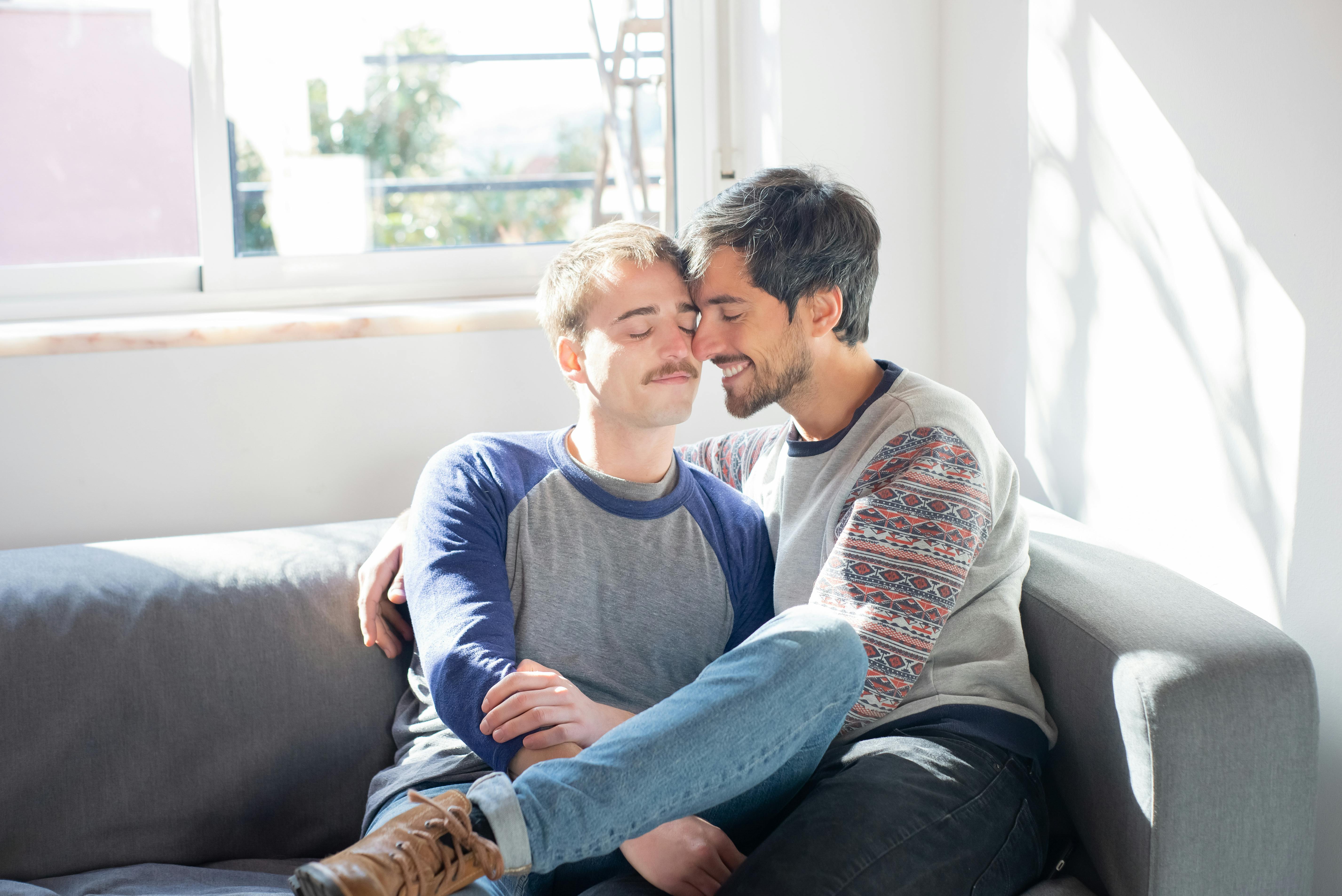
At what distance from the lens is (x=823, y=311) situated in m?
1.57

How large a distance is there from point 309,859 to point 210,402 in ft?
2.89

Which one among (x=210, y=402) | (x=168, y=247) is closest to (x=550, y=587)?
(x=210, y=402)

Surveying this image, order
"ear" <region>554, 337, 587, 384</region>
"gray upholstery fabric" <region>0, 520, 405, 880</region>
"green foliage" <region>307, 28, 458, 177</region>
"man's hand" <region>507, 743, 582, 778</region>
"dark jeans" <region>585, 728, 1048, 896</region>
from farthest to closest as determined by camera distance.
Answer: "green foliage" <region>307, 28, 458, 177</region>, "ear" <region>554, 337, 587, 384</region>, "gray upholstery fabric" <region>0, 520, 405, 880</region>, "man's hand" <region>507, 743, 582, 778</region>, "dark jeans" <region>585, 728, 1048, 896</region>

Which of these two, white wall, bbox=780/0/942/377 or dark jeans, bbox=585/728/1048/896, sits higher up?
white wall, bbox=780/0/942/377

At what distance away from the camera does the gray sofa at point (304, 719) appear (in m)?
1.19

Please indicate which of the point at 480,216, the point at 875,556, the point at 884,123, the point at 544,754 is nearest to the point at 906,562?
the point at 875,556

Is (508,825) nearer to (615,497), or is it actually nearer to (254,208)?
(615,497)

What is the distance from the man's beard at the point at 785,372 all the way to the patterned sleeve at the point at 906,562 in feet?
0.82

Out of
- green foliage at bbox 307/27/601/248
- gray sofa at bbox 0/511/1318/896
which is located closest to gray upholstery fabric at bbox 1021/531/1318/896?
gray sofa at bbox 0/511/1318/896

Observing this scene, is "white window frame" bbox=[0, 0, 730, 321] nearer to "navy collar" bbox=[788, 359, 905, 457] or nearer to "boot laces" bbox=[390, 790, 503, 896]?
"navy collar" bbox=[788, 359, 905, 457]

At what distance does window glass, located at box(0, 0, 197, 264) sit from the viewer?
2.16m

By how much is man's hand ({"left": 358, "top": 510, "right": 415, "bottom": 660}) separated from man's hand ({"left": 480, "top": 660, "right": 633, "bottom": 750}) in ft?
1.13

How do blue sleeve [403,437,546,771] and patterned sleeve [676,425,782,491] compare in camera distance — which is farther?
patterned sleeve [676,425,782,491]

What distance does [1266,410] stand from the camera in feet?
4.55
